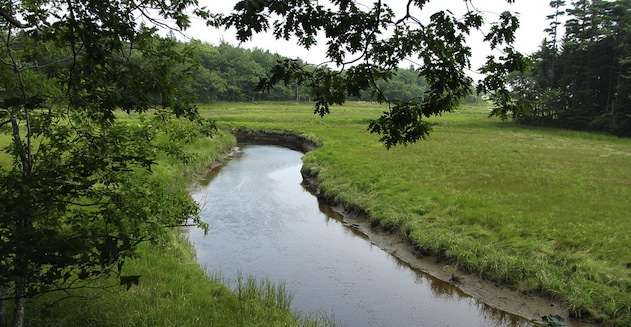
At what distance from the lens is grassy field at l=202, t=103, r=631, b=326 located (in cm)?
1412

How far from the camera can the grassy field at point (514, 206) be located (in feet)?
46.3

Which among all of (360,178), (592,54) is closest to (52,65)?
(360,178)

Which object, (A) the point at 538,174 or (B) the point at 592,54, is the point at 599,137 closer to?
(B) the point at 592,54

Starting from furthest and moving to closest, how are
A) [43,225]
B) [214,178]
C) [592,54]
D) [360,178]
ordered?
[592,54]
[214,178]
[360,178]
[43,225]

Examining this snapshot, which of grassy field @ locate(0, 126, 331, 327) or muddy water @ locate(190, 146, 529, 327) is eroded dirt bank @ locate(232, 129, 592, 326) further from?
grassy field @ locate(0, 126, 331, 327)

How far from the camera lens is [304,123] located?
6262cm

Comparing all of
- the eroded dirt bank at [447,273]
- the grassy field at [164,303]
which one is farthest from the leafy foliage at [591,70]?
the grassy field at [164,303]

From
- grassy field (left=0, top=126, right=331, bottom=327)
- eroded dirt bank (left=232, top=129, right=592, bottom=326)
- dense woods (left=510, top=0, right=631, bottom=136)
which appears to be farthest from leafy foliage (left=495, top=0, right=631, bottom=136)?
grassy field (left=0, top=126, right=331, bottom=327)

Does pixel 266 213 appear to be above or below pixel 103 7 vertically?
below

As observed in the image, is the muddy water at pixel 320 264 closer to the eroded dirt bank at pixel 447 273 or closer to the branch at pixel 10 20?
the eroded dirt bank at pixel 447 273

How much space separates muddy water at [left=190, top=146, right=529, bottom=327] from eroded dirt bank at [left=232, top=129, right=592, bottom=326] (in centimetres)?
27

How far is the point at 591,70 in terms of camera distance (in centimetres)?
5759

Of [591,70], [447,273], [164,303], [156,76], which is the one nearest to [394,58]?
[156,76]

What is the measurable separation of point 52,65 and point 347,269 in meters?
11.9
